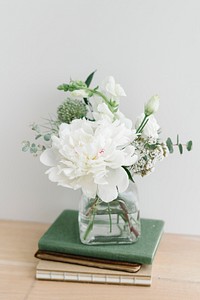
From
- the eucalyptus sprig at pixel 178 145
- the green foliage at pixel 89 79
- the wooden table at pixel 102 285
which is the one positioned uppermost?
the green foliage at pixel 89 79

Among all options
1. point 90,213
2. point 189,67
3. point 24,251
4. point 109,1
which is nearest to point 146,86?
point 189,67

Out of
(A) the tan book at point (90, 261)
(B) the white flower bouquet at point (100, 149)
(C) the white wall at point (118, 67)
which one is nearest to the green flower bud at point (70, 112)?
(B) the white flower bouquet at point (100, 149)

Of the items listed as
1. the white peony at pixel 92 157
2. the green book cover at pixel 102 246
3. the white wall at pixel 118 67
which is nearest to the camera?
the white peony at pixel 92 157

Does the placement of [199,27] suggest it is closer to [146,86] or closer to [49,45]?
[146,86]

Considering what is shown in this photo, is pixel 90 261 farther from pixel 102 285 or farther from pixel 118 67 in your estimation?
pixel 118 67

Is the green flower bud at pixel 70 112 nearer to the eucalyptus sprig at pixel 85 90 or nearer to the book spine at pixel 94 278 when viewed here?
the eucalyptus sprig at pixel 85 90

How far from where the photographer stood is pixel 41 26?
1271mm

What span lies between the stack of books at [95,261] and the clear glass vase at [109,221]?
0.06 ft

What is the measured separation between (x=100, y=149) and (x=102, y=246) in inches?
9.7

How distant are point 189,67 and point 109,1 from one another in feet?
0.79

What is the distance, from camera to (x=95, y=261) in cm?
110

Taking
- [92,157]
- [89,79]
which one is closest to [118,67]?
[89,79]

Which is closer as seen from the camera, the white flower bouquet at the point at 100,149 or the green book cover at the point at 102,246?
the white flower bouquet at the point at 100,149

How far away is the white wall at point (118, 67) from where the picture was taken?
4.02 feet
